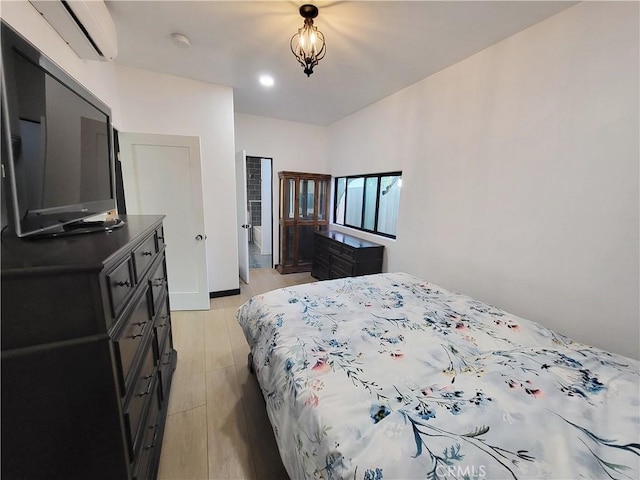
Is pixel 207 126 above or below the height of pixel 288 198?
above

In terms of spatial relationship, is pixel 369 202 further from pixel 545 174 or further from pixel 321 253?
pixel 545 174

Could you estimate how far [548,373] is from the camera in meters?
0.98

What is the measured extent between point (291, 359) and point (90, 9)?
2232mm

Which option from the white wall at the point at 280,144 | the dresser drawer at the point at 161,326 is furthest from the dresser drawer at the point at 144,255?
the white wall at the point at 280,144

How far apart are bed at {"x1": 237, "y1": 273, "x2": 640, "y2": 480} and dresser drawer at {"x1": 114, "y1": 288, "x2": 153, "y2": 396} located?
604mm

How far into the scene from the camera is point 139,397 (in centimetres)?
107

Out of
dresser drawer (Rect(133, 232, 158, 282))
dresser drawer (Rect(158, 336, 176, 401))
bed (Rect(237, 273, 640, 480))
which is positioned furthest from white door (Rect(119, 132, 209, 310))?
bed (Rect(237, 273, 640, 480))

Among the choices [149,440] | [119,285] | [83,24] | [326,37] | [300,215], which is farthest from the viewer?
[300,215]

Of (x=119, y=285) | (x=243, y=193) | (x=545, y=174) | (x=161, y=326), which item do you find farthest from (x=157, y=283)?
(x=545, y=174)

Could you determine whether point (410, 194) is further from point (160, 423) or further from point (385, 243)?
point (160, 423)

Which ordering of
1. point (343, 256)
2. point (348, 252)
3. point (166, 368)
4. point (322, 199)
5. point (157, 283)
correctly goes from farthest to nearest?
point (322, 199)
point (343, 256)
point (348, 252)
point (166, 368)
point (157, 283)

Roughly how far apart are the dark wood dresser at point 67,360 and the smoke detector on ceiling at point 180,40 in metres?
1.95

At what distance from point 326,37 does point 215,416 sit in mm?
2921

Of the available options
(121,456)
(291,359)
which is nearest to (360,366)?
(291,359)
